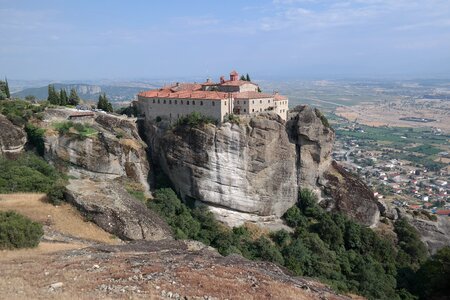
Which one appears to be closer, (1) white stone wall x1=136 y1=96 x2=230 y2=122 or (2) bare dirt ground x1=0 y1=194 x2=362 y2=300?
(2) bare dirt ground x1=0 y1=194 x2=362 y2=300

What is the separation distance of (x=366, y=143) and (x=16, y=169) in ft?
432

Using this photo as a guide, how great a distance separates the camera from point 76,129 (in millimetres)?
43562

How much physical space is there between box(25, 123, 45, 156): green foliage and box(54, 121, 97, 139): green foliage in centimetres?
170

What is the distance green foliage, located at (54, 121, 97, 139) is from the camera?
42.9m

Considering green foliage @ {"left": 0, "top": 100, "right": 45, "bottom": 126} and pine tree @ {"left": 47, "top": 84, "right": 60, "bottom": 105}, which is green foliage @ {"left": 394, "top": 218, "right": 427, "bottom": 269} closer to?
green foliage @ {"left": 0, "top": 100, "right": 45, "bottom": 126}

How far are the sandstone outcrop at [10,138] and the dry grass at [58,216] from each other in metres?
13.4

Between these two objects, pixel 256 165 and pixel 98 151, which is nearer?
pixel 98 151

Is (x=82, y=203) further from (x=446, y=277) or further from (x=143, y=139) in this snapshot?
(x=446, y=277)

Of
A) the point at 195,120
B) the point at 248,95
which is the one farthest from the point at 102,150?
the point at 248,95

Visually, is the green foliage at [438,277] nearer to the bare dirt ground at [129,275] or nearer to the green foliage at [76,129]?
the bare dirt ground at [129,275]

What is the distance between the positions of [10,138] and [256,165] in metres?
24.4

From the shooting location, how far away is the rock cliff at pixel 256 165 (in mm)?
43469

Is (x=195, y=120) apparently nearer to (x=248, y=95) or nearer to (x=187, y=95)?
(x=187, y=95)

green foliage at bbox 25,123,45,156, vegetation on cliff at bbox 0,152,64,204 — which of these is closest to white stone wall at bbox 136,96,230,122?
green foliage at bbox 25,123,45,156
